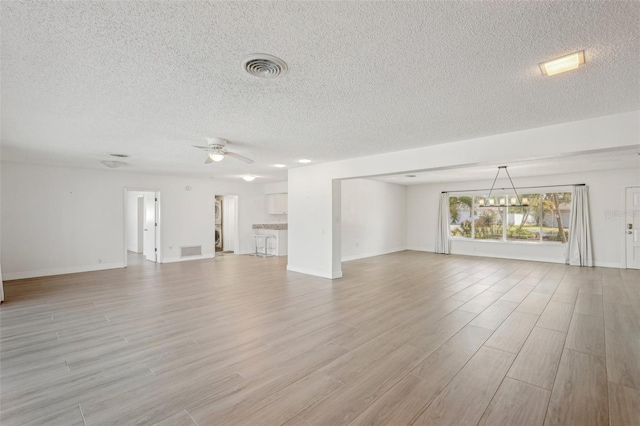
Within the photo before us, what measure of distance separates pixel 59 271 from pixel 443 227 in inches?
438

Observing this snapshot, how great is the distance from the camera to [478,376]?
2500 millimetres

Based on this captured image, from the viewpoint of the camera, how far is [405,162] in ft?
16.1

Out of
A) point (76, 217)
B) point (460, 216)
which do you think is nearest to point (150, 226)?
point (76, 217)

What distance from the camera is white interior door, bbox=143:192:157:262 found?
28.5 feet

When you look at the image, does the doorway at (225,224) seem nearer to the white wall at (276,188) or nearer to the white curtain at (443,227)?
the white wall at (276,188)

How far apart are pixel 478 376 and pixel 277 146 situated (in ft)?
12.7

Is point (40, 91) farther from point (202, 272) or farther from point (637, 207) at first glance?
point (637, 207)

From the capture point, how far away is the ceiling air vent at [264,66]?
200 centimetres

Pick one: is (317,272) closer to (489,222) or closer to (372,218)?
(372,218)

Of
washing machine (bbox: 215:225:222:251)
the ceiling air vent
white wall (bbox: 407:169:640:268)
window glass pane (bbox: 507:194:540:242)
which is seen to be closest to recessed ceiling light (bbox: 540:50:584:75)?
the ceiling air vent

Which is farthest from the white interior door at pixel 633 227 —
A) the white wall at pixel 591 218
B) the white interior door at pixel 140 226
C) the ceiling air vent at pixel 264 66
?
the white interior door at pixel 140 226

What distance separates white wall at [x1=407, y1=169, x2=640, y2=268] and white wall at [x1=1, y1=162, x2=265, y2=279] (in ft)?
26.6

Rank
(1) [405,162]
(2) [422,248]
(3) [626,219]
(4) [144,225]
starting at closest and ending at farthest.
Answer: (1) [405,162] → (3) [626,219] → (4) [144,225] → (2) [422,248]

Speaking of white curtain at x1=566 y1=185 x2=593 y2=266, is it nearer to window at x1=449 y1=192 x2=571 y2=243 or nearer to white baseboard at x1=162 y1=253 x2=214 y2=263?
window at x1=449 y1=192 x2=571 y2=243
